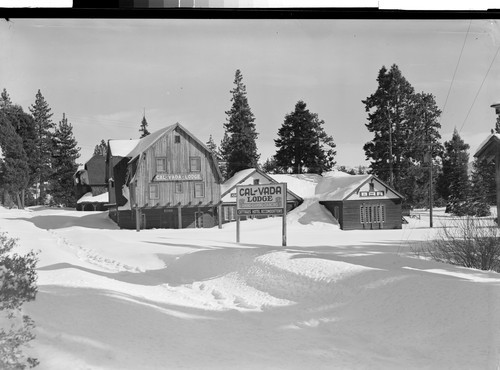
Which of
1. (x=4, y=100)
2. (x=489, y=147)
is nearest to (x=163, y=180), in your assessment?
(x=4, y=100)

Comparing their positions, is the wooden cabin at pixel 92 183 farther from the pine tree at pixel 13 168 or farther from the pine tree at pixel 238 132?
the pine tree at pixel 238 132

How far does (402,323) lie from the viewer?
2.42m

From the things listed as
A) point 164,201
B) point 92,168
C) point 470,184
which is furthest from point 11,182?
point 470,184

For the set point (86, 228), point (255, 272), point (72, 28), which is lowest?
point (255, 272)

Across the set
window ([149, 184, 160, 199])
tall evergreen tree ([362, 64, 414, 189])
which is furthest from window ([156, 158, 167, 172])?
tall evergreen tree ([362, 64, 414, 189])

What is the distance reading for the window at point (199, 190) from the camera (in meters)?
2.70

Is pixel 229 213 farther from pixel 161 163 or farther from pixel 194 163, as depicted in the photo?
pixel 161 163

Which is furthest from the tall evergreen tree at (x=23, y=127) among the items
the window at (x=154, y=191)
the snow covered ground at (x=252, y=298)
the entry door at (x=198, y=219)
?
the entry door at (x=198, y=219)

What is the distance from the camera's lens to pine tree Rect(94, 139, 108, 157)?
2650 mm

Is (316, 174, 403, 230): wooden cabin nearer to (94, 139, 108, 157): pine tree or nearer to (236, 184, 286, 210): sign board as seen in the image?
(236, 184, 286, 210): sign board

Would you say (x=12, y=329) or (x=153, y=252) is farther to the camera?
(x=153, y=252)

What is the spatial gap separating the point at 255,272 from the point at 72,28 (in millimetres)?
1607

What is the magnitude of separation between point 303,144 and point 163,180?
797 millimetres

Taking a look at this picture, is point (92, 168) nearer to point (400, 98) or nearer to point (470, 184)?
point (400, 98)
